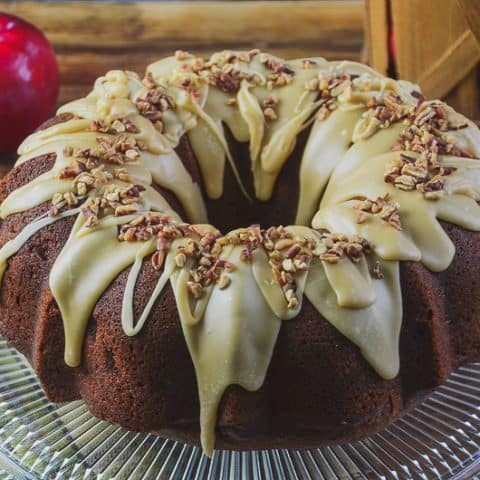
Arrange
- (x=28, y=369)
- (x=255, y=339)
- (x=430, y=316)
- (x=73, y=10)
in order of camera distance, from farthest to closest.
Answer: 1. (x=73, y=10)
2. (x=28, y=369)
3. (x=430, y=316)
4. (x=255, y=339)

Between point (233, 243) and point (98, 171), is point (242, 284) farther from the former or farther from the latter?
point (98, 171)

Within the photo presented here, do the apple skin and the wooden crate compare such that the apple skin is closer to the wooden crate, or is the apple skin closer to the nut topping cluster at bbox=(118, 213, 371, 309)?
the wooden crate

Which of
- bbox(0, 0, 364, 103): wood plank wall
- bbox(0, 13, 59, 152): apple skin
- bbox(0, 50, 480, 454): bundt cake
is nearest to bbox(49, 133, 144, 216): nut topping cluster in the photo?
bbox(0, 50, 480, 454): bundt cake

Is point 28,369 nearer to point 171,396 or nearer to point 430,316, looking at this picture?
point 171,396

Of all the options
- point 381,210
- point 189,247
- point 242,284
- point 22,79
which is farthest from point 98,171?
point 22,79

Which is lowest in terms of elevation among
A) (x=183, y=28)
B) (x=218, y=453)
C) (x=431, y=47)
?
(x=183, y=28)

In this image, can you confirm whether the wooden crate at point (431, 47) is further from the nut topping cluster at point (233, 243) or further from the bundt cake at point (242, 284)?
the nut topping cluster at point (233, 243)

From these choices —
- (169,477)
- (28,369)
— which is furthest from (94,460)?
(28,369)

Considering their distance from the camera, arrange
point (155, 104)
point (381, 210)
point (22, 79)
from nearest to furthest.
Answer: point (381, 210) < point (155, 104) < point (22, 79)
